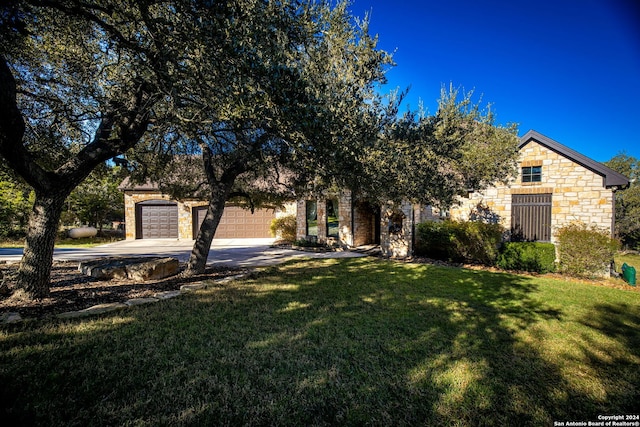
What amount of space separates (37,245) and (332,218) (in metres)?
10.9

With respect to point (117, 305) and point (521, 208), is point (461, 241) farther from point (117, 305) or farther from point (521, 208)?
point (117, 305)

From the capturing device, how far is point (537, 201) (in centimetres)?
1066

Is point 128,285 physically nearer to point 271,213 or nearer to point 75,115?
point 75,115

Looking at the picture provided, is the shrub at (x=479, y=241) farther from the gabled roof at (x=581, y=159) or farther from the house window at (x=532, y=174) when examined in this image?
the gabled roof at (x=581, y=159)

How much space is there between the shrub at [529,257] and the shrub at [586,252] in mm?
352

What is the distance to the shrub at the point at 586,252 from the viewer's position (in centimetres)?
793

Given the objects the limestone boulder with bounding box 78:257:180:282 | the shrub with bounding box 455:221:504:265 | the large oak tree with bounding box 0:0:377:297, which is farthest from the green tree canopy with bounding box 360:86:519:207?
the limestone boulder with bounding box 78:257:180:282

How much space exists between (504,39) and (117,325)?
12.5 meters

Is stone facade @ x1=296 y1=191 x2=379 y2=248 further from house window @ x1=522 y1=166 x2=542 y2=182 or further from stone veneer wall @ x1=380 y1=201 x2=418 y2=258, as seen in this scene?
house window @ x1=522 y1=166 x2=542 y2=182

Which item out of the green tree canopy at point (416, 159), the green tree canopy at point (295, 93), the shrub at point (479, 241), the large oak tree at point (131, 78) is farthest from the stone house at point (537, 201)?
the large oak tree at point (131, 78)

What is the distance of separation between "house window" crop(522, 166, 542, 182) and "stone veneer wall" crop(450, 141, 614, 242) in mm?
144

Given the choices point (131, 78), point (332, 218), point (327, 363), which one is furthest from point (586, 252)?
point (131, 78)

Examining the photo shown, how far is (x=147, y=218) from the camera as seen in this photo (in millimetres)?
18000

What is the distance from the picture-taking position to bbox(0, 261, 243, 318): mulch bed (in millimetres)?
4609
